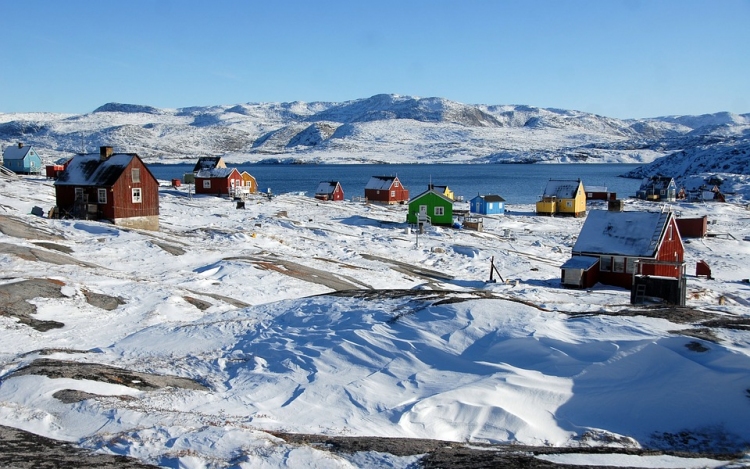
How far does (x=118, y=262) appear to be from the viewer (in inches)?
1259

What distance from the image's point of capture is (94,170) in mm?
45250

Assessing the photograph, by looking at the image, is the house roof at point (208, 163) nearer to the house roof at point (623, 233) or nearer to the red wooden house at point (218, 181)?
the red wooden house at point (218, 181)

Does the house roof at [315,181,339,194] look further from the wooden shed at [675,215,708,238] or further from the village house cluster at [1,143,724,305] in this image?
the wooden shed at [675,215,708,238]

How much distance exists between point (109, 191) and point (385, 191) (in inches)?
1877

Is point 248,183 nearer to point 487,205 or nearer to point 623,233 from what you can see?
point 487,205

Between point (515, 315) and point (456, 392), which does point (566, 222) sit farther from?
point (456, 392)

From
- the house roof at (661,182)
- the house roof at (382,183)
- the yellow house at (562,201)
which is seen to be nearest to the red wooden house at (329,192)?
the house roof at (382,183)

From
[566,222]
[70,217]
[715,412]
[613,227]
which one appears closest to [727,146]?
[566,222]

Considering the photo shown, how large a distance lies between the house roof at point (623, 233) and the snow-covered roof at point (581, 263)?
1.68 feet

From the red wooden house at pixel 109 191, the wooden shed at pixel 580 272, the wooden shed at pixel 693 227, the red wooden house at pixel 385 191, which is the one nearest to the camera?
the wooden shed at pixel 580 272

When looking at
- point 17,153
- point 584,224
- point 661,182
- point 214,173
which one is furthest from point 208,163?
point 661,182

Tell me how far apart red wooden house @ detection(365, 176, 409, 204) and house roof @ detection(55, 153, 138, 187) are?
149 feet

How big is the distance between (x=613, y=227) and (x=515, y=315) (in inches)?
866

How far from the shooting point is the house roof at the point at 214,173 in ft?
263
